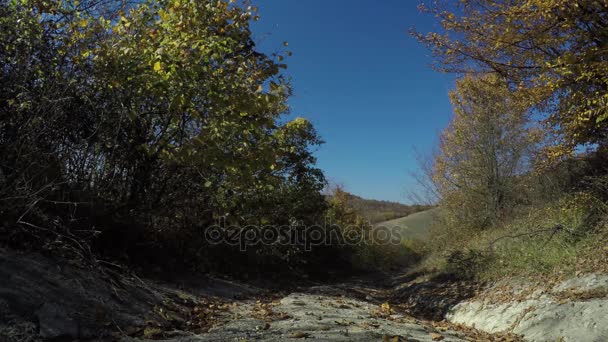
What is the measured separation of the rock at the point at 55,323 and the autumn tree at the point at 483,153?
49.9 feet

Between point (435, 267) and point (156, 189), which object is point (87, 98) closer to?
point (156, 189)

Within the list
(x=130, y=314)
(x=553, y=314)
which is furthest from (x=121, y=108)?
(x=553, y=314)

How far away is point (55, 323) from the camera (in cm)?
397

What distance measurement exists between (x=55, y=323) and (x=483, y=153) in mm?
16738

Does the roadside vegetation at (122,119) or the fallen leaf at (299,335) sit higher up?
the roadside vegetation at (122,119)

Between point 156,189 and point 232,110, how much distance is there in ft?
9.40

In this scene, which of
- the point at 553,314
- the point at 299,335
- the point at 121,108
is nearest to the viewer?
the point at 299,335

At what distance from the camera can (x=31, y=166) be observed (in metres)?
5.41

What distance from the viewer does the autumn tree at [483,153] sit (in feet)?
54.2

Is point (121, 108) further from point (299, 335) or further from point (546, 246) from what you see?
point (546, 246)

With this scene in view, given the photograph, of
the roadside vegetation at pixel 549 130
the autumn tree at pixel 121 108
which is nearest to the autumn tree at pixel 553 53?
the roadside vegetation at pixel 549 130

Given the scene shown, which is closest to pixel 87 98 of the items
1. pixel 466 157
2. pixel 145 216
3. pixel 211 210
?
pixel 145 216

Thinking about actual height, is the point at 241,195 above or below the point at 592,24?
below

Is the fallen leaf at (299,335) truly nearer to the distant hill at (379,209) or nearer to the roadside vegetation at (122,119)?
the roadside vegetation at (122,119)
